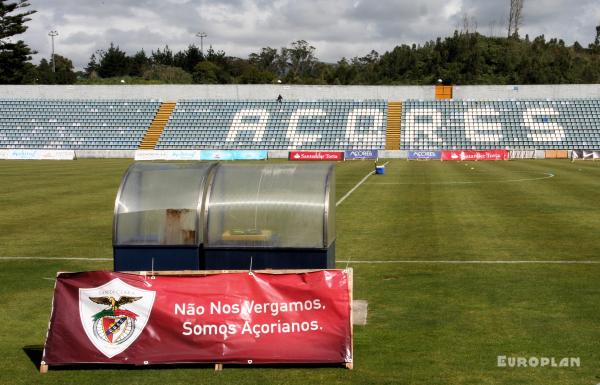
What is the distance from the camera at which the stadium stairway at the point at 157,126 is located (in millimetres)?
83838

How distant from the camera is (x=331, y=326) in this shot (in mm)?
10141

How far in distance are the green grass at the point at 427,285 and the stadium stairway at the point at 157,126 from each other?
49531 millimetres

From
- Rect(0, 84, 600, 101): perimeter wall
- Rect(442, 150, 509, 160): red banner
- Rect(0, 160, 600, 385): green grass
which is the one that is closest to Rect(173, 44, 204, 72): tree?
Rect(0, 84, 600, 101): perimeter wall

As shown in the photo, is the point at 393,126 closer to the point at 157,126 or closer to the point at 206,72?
the point at 157,126

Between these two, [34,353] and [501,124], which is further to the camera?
[501,124]

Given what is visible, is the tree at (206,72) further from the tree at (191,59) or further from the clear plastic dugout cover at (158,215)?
the clear plastic dugout cover at (158,215)

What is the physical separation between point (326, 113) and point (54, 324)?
266 ft

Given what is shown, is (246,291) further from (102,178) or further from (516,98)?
(516,98)

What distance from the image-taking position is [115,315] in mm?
10164

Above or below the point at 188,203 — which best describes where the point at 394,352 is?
below

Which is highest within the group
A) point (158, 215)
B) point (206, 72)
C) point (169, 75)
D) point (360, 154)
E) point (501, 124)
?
point (206, 72)

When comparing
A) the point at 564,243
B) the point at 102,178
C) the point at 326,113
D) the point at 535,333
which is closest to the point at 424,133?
the point at 326,113

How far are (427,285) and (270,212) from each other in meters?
4.92

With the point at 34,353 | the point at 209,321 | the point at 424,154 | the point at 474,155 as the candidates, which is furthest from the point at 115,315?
the point at 424,154
